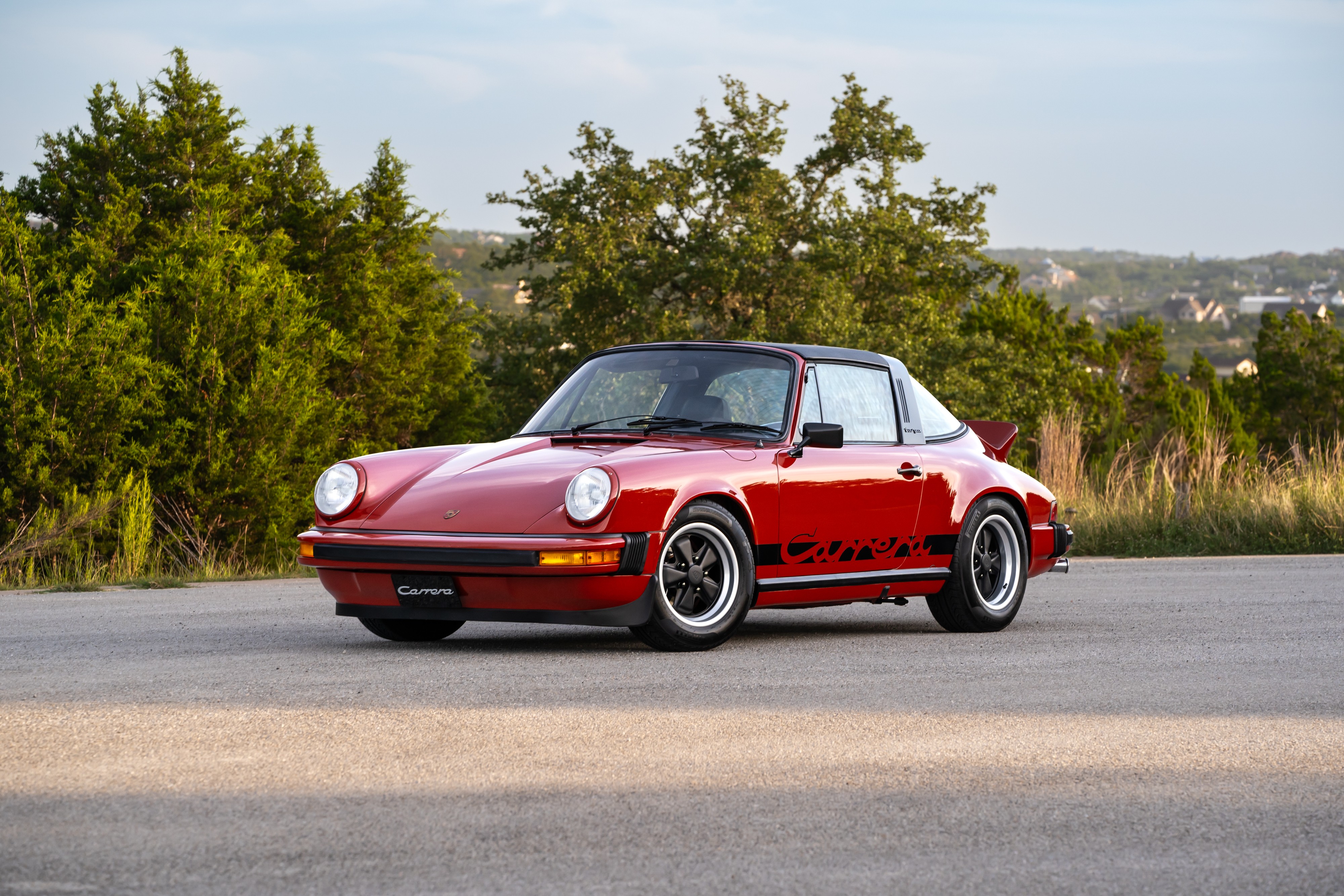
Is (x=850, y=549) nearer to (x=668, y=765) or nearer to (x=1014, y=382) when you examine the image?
(x=668, y=765)

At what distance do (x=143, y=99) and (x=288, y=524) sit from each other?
11.7 m

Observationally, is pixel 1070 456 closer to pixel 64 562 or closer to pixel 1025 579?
pixel 1025 579

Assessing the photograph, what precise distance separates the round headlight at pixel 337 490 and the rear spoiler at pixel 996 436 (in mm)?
3733

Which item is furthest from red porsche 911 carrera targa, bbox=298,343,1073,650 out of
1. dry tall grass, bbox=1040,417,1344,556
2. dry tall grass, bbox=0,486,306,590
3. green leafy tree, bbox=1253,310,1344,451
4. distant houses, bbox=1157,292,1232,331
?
distant houses, bbox=1157,292,1232,331

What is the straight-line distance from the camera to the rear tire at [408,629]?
26.7 feet

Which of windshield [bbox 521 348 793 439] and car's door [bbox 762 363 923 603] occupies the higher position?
windshield [bbox 521 348 793 439]

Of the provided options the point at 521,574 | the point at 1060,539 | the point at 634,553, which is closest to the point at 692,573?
the point at 634,553

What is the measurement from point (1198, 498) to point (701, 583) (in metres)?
11.0

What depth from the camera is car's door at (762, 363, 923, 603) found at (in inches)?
317

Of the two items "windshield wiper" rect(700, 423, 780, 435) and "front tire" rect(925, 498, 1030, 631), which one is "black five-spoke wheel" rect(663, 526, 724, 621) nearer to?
"windshield wiper" rect(700, 423, 780, 435)

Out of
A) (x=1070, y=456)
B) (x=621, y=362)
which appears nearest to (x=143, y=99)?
(x=1070, y=456)

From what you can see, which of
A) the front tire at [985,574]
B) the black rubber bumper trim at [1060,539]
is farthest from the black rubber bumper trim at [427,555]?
the black rubber bumper trim at [1060,539]

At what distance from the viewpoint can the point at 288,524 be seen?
22578 mm

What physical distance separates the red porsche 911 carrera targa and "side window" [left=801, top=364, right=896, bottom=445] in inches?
0.5
